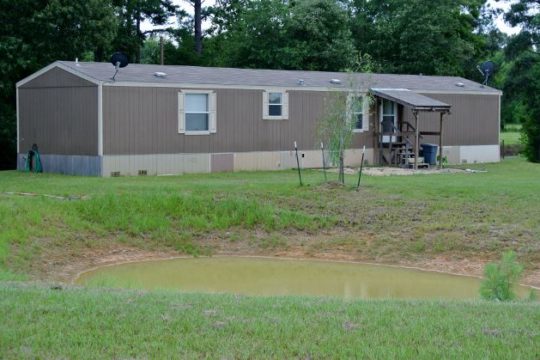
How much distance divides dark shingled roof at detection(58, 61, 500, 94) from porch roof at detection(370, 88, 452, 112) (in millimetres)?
503

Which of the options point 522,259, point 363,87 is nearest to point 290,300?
point 522,259

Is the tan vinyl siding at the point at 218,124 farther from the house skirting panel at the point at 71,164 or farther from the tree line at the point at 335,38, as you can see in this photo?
the tree line at the point at 335,38

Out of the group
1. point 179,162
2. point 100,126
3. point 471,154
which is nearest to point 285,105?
point 179,162

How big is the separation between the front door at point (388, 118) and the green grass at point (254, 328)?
842 inches

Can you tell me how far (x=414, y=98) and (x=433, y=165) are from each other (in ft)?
7.50

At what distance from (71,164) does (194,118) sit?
3707mm

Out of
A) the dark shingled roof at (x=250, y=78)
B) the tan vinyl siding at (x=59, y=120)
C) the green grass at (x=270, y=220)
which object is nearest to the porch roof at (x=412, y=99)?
the dark shingled roof at (x=250, y=78)

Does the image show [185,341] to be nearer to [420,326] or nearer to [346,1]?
[420,326]

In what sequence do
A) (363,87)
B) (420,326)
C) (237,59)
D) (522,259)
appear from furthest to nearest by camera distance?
(237,59)
(363,87)
(522,259)
(420,326)

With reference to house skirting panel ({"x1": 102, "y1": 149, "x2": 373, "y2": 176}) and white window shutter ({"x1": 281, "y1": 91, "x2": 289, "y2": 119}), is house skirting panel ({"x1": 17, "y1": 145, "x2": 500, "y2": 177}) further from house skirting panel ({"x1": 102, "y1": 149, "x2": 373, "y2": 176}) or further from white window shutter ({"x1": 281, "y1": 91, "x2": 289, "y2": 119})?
white window shutter ({"x1": 281, "y1": 91, "x2": 289, "y2": 119})

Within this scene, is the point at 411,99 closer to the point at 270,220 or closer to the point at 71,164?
the point at 71,164

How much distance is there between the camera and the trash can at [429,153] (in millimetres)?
29359

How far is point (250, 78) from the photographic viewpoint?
27453 millimetres

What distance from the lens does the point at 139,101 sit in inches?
950
